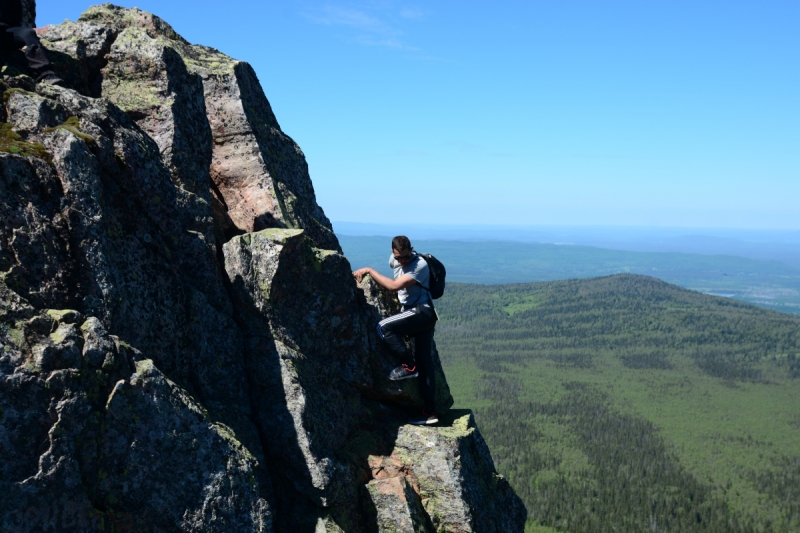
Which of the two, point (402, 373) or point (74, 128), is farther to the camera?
point (402, 373)

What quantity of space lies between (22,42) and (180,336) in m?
8.70

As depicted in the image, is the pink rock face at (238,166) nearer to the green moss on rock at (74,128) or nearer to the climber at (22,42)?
the climber at (22,42)

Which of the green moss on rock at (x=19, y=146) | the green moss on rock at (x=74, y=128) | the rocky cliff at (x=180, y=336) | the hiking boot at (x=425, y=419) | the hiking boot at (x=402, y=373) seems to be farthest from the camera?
the hiking boot at (x=425, y=419)

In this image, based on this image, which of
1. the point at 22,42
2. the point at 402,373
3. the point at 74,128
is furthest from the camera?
the point at 402,373

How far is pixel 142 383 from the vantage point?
10219 millimetres

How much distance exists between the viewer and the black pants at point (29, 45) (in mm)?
14195

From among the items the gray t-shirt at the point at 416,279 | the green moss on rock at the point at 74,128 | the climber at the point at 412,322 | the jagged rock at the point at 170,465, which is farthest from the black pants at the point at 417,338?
the green moss on rock at the point at 74,128

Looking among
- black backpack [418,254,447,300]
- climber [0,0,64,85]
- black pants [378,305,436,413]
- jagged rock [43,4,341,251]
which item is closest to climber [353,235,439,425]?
black pants [378,305,436,413]

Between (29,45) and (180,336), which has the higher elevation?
(29,45)

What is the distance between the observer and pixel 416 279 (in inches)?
645

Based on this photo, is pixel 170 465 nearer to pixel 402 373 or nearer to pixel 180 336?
pixel 180 336

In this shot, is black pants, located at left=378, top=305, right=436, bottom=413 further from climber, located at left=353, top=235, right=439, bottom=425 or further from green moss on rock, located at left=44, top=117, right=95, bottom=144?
green moss on rock, located at left=44, top=117, right=95, bottom=144

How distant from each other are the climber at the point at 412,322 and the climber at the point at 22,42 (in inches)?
380

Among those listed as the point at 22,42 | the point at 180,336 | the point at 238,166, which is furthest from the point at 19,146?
the point at 238,166
